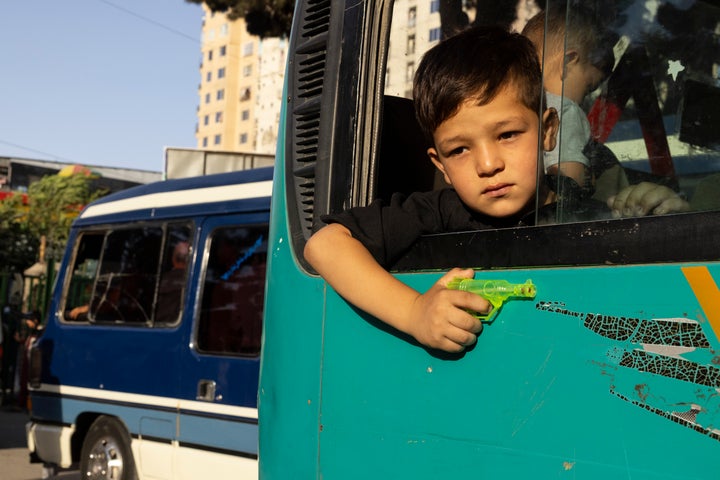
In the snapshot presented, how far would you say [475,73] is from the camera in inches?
82.3

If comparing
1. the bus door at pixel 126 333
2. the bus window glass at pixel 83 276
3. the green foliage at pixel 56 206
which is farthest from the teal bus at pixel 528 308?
the green foliage at pixel 56 206

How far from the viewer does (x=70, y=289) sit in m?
7.77

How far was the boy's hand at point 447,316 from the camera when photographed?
1.84 m

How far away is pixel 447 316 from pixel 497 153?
40 centimetres

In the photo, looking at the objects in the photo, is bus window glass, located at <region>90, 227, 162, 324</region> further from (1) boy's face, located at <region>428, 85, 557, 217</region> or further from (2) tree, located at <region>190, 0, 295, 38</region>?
(2) tree, located at <region>190, 0, 295, 38</region>

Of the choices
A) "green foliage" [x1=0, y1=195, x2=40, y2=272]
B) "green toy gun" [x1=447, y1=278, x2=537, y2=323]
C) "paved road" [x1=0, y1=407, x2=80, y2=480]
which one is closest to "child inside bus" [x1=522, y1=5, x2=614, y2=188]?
"green toy gun" [x1=447, y1=278, x2=537, y2=323]

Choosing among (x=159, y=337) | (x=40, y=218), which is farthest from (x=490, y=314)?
(x=40, y=218)

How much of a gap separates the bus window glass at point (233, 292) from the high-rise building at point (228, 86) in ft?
273

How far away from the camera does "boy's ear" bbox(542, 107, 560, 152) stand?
191 cm

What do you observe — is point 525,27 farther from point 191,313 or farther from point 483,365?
point 191,313

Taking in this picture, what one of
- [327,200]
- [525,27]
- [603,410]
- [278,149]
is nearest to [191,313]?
[278,149]

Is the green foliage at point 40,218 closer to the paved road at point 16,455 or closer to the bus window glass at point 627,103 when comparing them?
the paved road at point 16,455

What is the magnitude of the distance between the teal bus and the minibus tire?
466cm

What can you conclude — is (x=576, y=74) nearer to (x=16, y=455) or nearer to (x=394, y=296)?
(x=394, y=296)
